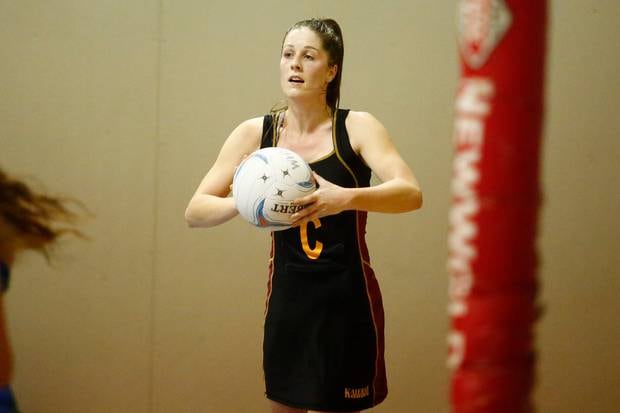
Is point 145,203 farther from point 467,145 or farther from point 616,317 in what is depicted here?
point 467,145

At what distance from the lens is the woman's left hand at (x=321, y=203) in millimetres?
1896

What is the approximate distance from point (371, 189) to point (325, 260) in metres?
0.26

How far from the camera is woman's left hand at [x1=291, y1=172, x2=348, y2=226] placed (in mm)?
1896

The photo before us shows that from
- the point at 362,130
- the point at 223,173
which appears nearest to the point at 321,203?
the point at 362,130

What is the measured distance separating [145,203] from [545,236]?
1903 mm

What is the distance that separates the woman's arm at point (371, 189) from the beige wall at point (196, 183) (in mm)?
1242

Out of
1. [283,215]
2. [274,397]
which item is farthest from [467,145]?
[274,397]

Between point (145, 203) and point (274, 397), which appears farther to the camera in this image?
point (145, 203)

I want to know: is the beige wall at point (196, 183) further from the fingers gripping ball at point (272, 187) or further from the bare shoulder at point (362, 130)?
the fingers gripping ball at point (272, 187)

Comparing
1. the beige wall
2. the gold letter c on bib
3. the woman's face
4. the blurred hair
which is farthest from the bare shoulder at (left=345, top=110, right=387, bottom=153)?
the beige wall

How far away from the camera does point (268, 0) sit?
3299 mm

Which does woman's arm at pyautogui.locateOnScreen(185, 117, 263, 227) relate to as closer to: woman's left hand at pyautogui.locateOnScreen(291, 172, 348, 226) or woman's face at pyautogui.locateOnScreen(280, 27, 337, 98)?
woman's face at pyautogui.locateOnScreen(280, 27, 337, 98)

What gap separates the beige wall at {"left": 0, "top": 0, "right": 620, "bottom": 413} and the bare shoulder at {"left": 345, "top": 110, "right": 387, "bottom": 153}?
1.21m

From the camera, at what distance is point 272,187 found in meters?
1.90
